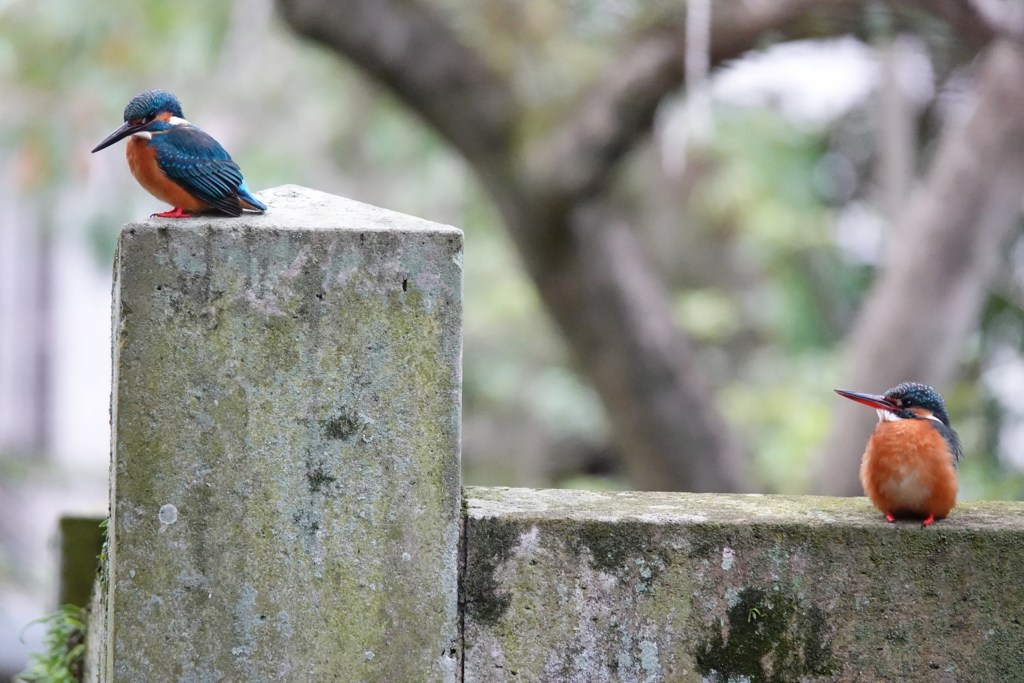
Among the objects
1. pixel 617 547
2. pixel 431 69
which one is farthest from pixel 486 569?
pixel 431 69

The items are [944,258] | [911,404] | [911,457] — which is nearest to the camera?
[911,457]

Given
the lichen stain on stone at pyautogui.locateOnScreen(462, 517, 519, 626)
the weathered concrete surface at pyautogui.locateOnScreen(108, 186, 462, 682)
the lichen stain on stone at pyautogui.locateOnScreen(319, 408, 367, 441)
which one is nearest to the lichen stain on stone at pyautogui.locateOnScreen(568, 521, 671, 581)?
the lichen stain on stone at pyautogui.locateOnScreen(462, 517, 519, 626)

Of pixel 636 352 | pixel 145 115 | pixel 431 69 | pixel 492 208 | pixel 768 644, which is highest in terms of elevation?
pixel 431 69

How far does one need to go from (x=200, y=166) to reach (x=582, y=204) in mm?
4711

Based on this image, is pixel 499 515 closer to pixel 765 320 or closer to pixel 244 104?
pixel 244 104

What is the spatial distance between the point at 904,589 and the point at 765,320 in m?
10.5

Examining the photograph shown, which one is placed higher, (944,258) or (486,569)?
(944,258)

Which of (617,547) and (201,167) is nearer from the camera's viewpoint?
(617,547)

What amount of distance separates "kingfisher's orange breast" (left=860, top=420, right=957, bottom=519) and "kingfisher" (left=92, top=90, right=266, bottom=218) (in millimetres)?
1468

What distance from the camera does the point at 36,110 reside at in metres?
9.12

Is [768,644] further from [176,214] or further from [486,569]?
[176,214]

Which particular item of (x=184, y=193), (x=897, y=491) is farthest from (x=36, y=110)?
(x=897, y=491)

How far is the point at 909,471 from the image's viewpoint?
2480mm

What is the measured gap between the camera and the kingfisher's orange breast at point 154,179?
2.43 metres
